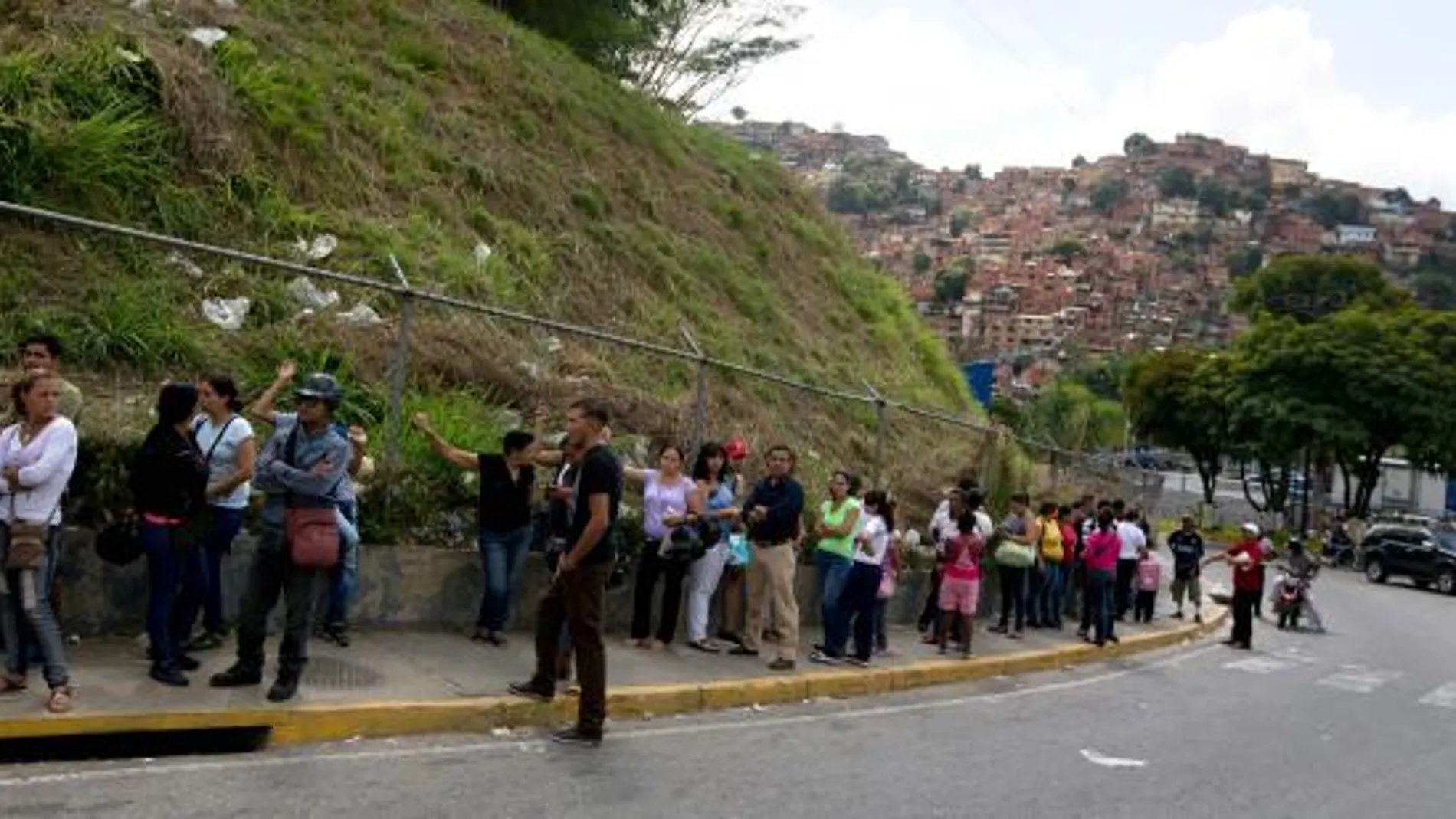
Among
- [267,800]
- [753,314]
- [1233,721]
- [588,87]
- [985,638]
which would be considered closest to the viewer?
[267,800]

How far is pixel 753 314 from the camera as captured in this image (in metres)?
20.6

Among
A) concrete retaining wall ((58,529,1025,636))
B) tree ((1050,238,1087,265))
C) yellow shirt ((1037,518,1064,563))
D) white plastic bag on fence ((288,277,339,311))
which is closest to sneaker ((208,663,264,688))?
concrete retaining wall ((58,529,1025,636))

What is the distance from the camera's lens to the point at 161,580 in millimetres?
7520

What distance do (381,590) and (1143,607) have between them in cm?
1479

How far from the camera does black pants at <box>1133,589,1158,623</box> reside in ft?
70.5

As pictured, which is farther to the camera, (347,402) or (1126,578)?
(1126,578)

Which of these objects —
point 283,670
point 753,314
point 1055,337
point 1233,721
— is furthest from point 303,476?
point 1055,337

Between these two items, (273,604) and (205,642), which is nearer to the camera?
(273,604)

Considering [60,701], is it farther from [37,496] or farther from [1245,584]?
[1245,584]

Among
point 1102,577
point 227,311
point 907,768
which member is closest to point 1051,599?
point 1102,577

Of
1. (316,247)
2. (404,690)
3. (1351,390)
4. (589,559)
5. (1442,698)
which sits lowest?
(1442,698)

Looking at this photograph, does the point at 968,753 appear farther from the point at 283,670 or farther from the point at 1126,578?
the point at 1126,578

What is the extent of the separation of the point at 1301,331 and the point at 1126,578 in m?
35.5

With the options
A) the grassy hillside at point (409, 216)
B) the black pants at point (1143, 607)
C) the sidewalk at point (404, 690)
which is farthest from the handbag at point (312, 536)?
the black pants at point (1143, 607)
